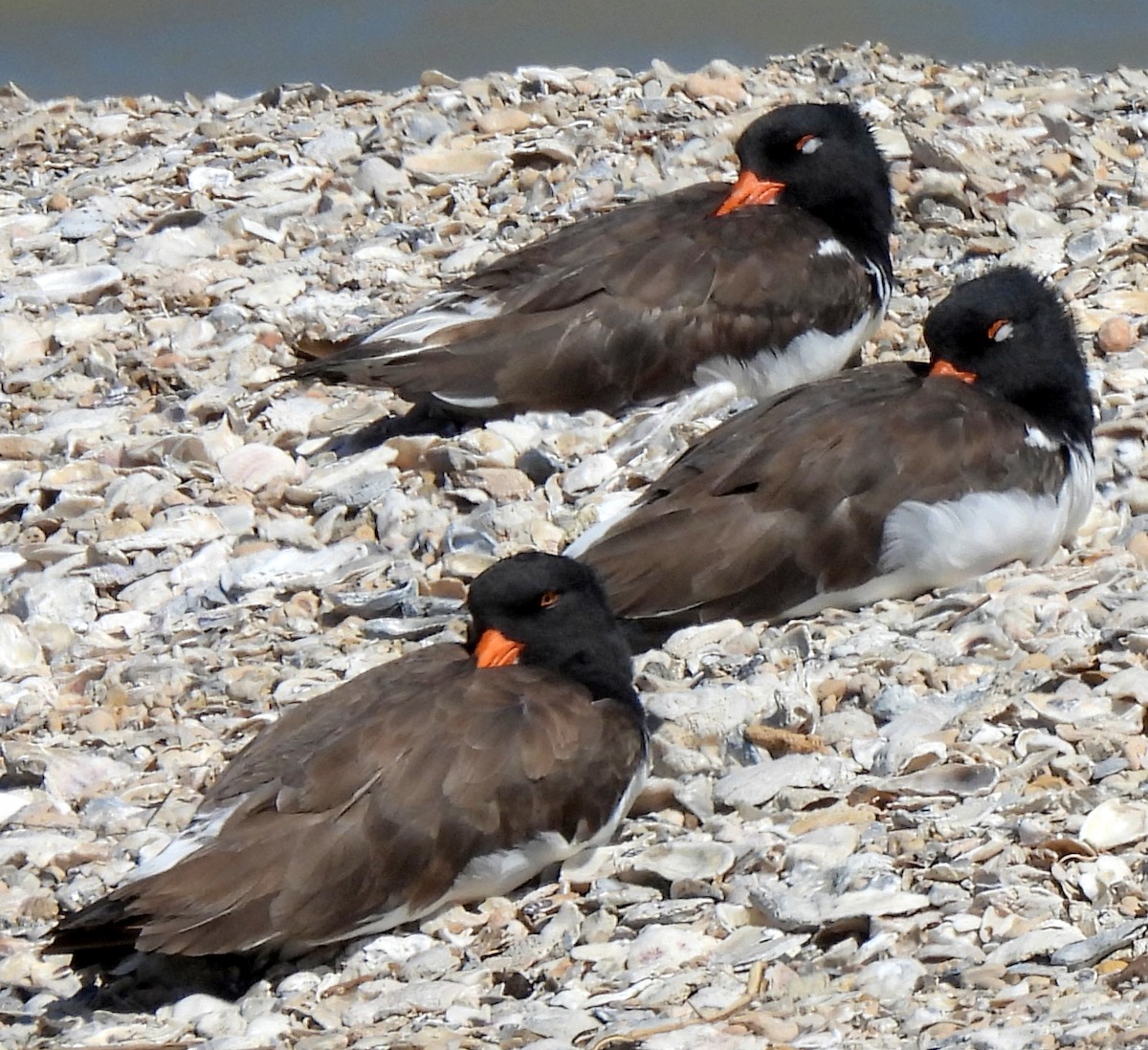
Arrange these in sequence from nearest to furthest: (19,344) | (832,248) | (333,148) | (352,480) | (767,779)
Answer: (767,779) → (352,480) → (832,248) → (19,344) → (333,148)

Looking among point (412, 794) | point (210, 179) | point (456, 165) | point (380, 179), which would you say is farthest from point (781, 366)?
point (210, 179)

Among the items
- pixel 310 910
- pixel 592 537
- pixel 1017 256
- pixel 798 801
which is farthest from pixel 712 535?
pixel 1017 256

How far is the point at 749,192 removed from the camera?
921 centimetres

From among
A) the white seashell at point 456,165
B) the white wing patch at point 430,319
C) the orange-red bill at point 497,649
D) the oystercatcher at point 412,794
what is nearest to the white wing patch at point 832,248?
the white wing patch at point 430,319

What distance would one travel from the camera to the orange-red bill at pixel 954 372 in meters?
7.61

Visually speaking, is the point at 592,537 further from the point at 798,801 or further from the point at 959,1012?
the point at 959,1012

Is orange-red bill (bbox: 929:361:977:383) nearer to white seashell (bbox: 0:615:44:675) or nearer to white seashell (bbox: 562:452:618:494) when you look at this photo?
white seashell (bbox: 562:452:618:494)

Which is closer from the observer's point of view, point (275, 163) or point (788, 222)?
point (788, 222)

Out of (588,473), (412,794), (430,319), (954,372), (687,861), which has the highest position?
(430,319)

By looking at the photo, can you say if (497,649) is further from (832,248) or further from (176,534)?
(832,248)

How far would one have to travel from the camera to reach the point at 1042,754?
5.61 metres

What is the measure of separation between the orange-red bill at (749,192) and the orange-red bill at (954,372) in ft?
5.73

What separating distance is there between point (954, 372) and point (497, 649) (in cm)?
239

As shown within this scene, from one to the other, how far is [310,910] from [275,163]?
714 centimetres
